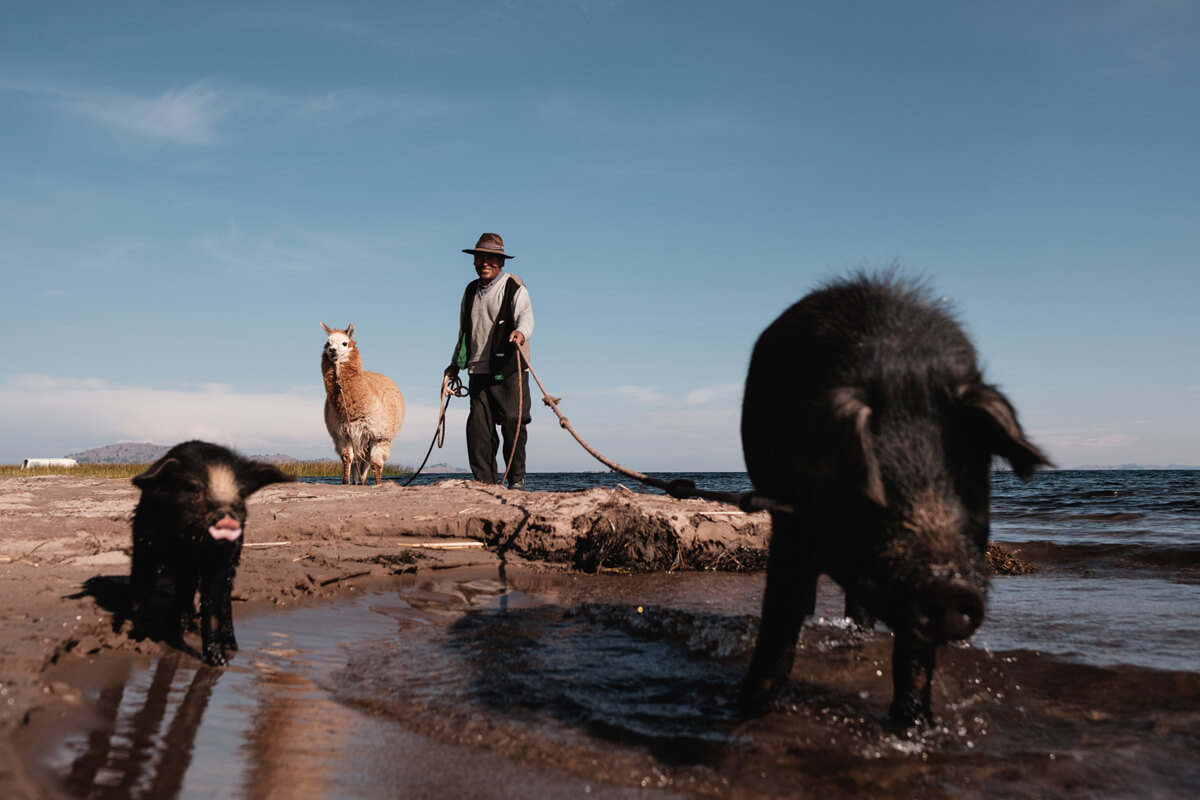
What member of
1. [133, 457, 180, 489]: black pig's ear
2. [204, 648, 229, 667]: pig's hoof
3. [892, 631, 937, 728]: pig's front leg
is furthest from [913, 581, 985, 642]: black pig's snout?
[133, 457, 180, 489]: black pig's ear

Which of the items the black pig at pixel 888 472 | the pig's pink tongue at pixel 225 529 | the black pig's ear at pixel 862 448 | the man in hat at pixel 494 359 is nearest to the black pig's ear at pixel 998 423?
the black pig at pixel 888 472

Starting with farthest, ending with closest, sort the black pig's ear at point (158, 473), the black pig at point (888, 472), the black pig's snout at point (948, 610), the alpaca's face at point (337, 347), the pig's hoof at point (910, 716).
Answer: the alpaca's face at point (337, 347) → the black pig's ear at point (158, 473) → the pig's hoof at point (910, 716) → the black pig at point (888, 472) → the black pig's snout at point (948, 610)

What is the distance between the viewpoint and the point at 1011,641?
477 centimetres

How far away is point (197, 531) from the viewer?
158 inches

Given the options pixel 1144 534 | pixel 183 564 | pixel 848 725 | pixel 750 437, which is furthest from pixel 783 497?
pixel 1144 534

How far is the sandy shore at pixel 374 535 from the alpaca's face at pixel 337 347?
5.99 m

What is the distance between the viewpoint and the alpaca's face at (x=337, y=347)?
14.7m

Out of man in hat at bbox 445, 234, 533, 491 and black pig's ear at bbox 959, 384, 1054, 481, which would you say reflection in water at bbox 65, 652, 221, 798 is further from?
man in hat at bbox 445, 234, 533, 491

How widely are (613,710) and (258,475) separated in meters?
2.45

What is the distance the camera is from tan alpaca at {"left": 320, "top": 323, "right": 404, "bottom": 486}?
14875 millimetres

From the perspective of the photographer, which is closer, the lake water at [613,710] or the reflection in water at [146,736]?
the reflection in water at [146,736]

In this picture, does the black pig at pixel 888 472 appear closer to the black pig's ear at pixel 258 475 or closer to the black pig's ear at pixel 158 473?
the black pig's ear at pixel 258 475

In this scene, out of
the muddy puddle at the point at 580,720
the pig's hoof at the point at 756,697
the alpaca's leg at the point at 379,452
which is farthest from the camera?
the alpaca's leg at the point at 379,452

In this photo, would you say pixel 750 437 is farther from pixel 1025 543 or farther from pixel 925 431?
pixel 1025 543
